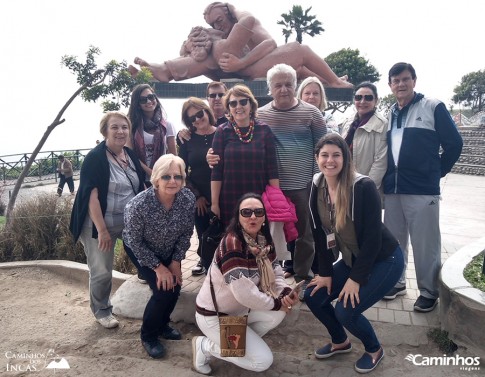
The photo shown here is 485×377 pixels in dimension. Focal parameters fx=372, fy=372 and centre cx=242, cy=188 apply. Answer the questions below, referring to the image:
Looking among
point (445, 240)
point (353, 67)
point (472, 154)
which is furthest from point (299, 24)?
point (445, 240)

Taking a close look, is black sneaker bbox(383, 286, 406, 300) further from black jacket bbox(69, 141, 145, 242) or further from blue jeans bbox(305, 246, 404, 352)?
black jacket bbox(69, 141, 145, 242)

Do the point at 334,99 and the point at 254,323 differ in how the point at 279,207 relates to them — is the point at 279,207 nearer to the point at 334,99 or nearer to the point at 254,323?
the point at 254,323

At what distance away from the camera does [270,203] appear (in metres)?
2.94

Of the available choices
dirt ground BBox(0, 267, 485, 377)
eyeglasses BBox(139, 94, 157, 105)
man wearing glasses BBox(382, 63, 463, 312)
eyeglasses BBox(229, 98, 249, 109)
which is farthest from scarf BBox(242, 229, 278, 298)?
eyeglasses BBox(139, 94, 157, 105)

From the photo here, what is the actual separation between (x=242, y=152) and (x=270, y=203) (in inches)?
18.2

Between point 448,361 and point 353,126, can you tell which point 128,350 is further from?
point 353,126

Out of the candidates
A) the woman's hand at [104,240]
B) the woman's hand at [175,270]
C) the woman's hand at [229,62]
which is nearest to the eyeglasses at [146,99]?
the woman's hand at [104,240]

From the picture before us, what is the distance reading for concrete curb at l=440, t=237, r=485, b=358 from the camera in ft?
8.75

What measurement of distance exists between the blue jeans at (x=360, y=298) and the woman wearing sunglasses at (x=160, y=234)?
42.5 inches

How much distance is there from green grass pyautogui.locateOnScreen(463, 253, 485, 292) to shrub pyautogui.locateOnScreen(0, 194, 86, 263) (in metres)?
4.76

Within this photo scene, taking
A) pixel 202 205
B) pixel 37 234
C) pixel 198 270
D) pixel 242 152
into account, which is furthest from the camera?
pixel 37 234

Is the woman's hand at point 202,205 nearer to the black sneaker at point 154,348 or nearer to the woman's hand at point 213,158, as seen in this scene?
the woman's hand at point 213,158

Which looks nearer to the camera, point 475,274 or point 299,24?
point 475,274

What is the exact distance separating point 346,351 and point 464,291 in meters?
0.99
